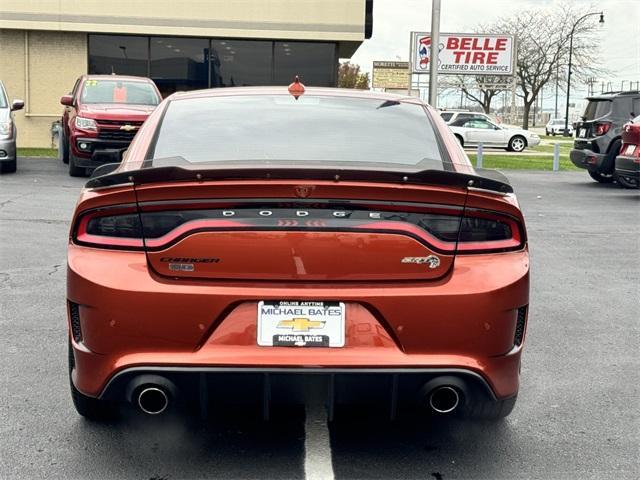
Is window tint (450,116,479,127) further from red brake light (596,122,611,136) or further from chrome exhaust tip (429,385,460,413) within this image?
chrome exhaust tip (429,385,460,413)

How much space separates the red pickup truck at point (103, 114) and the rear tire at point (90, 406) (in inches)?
446

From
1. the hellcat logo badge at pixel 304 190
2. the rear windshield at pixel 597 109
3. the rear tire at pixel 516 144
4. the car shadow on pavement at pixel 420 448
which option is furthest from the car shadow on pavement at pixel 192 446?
the rear tire at pixel 516 144

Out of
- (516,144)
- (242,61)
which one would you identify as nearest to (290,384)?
(242,61)

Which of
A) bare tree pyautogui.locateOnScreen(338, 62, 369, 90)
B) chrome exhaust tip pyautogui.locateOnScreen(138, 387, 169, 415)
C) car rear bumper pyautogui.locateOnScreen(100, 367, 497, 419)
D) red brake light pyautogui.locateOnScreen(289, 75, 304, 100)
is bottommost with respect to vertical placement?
chrome exhaust tip pyautogui.locateOnScreen(138, 387, 169, 415)

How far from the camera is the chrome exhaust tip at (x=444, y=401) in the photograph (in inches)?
132

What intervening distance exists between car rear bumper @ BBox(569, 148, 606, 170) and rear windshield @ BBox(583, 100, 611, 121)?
730mm

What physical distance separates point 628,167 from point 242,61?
14176 millimetres

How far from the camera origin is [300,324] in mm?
3244

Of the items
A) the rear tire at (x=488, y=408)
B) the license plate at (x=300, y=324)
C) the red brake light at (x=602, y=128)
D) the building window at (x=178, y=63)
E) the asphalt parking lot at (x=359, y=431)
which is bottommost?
the asphalt parking lot at (x=359, y=431)

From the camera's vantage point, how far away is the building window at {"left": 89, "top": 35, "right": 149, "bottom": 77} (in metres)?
25.6

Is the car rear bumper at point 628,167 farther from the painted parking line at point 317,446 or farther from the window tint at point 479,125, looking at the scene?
the window tint at point 479,125

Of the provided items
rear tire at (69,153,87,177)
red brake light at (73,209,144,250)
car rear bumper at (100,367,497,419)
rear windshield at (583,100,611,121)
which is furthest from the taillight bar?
rear windshield at (583,100,611,121)

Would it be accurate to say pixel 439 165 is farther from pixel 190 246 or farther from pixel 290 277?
pixel 190 246

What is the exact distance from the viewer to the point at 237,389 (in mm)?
3258
